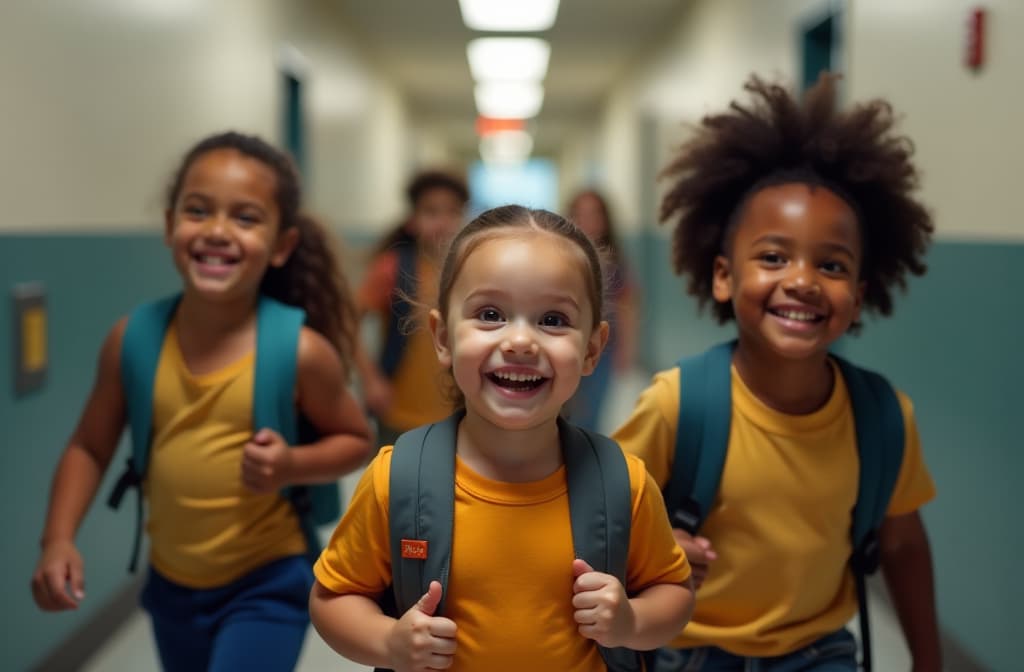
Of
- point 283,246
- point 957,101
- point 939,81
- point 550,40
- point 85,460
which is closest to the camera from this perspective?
point 85,460

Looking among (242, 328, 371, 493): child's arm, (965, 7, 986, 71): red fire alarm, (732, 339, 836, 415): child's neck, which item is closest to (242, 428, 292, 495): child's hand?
(242, 328, 371, 493): child's arm

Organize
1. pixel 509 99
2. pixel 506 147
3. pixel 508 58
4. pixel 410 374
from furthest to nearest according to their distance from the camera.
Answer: pixel 506 147, pixel 509 99, pixel 508 58, pixel 410 374

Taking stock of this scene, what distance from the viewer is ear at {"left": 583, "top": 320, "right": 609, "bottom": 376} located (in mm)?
1383

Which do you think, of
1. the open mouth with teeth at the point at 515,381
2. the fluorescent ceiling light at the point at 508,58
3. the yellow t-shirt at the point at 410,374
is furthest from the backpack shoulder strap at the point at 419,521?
the fluorescent ceiling light at the point at 508,58

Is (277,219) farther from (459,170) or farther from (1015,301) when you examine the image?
(459,170)

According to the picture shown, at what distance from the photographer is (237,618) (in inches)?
72.3

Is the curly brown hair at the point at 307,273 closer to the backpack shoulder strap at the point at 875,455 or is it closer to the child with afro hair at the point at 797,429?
the child with afro hair at the point at 797,429

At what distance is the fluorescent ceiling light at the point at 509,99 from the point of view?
517 inches

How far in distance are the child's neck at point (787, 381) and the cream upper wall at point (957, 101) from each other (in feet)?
3.13

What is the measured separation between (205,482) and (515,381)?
0.82m

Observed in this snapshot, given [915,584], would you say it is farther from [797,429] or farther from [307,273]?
[307,273]

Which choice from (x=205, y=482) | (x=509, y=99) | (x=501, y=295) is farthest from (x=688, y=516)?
(x=509, y=99)

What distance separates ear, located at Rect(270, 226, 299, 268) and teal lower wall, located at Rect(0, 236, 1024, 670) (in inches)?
36.2

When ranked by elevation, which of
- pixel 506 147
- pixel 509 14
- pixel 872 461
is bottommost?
pixel 872 461
